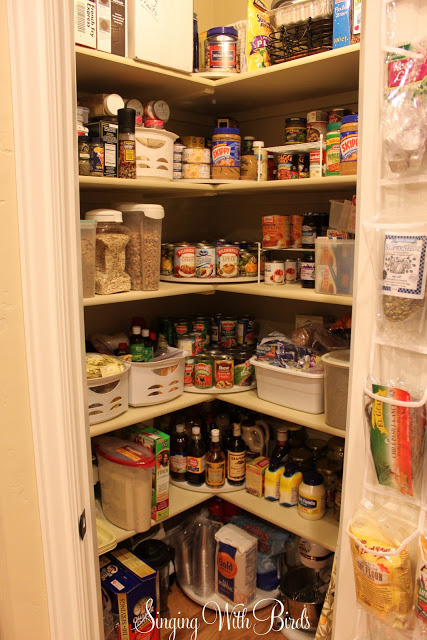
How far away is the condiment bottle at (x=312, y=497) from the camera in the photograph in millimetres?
1893

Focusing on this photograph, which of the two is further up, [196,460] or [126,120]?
[126,120]

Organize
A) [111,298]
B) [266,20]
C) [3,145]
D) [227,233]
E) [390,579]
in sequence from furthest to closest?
1. [227,233]
2. [266,20]
3. [111,298]
4. [390,579]
5. [3,145]

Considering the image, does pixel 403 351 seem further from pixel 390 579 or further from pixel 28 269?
pixel 28 269

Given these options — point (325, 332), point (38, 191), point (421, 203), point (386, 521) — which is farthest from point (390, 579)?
point (325, 332)

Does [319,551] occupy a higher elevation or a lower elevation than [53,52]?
lower

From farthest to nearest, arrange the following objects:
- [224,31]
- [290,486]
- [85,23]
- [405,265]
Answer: [290,486]
[224,31]
[85,23]
[405,265]

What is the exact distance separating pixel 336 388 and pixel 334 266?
39 cm

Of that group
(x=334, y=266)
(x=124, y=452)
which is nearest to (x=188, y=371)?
(x=124, y=452)

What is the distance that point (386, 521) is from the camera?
1025mm

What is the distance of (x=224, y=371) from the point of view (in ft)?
6.79

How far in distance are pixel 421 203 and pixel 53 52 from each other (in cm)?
69

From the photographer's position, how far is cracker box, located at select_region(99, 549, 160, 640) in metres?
1.74

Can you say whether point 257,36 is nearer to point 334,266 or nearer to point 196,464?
point 334,266

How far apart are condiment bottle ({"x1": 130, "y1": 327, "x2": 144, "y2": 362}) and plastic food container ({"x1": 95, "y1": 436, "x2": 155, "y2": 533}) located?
12.4 inches
